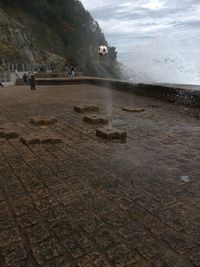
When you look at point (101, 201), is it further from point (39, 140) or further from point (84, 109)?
point (84, 109)

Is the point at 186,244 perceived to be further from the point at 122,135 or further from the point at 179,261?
the point at 122,135

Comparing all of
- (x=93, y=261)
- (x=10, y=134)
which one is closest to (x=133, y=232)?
(x=93, y=261)

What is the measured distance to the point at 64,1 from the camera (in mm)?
58781

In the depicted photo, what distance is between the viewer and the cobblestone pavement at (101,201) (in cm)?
234

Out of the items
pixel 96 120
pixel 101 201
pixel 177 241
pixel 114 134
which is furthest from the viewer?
pixel 96 120

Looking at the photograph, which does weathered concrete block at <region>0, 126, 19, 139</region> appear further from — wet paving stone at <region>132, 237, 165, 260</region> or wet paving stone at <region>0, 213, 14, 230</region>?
wet paving stone at <region>132, 237, 165, 260</region>

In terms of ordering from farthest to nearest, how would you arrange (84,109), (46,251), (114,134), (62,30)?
(62,30) < (84,109) < (114,134) < (46,251)

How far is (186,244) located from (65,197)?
133 cm

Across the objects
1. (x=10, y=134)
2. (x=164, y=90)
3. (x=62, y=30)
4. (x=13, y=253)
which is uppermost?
(x=62, y=30)

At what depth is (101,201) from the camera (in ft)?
10.3

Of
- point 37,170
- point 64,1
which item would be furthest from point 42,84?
point 64,1

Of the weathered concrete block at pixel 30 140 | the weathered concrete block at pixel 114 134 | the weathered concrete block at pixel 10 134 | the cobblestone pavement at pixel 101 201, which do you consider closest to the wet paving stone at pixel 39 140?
the weathered concrete block at pixel 30 140

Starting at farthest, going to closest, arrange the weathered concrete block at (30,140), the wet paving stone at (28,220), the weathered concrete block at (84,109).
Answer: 1. the weathered concrete block at (84,109)
2. the weathered concrete block at (30,140)
3. the wet paving stone at (28,220)

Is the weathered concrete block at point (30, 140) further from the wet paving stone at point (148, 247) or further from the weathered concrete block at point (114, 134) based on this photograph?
the wet paving stone at point (148, 247)
